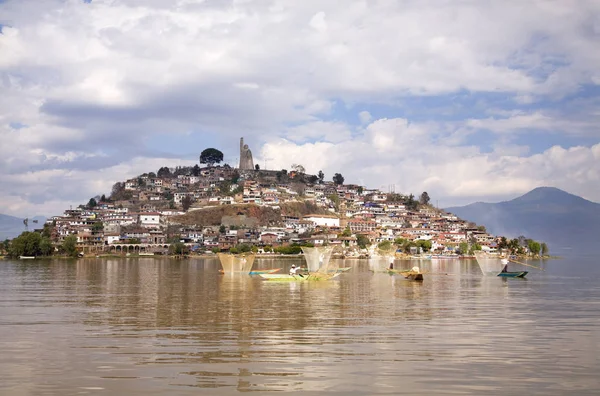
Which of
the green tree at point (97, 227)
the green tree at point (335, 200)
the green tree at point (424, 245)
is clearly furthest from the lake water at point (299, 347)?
the green tree at point (335, 200)

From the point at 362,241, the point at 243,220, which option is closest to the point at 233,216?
the point at 243,220

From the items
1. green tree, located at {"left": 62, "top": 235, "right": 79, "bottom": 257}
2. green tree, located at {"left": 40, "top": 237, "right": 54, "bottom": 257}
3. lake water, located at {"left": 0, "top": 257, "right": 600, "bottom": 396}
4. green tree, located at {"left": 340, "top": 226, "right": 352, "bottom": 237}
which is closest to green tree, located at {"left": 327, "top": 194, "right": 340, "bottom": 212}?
green tree, located at {"left": 340, "top": 226, "right": 352, "bottom": 237}

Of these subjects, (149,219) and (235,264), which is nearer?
(235,264)

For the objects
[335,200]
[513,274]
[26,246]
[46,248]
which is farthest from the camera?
[335,200]

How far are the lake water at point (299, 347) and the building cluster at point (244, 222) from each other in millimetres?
105909

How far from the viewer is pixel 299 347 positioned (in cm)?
1600

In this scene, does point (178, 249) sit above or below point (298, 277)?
above

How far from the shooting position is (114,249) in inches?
5039

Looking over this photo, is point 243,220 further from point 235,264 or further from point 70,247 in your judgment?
point 235,264

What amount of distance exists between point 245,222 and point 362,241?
94.1ft

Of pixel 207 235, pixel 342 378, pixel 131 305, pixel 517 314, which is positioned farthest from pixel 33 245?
pixel 342 378

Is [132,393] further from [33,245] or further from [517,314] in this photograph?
[33,245]

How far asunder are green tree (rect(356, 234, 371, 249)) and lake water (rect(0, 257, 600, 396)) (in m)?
114

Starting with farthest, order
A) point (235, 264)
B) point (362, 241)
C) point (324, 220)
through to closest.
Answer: point (324, 220) < point (362, 241) < point (235, 264)
